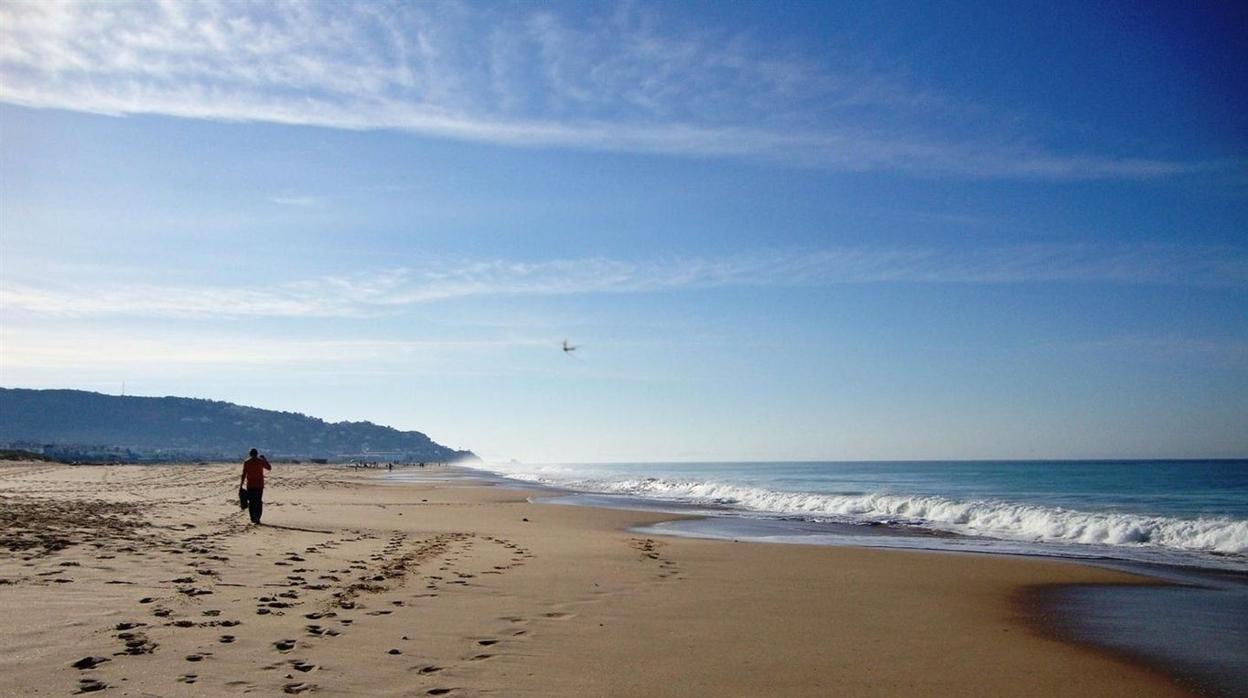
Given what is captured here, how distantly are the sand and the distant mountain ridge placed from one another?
161739 mm

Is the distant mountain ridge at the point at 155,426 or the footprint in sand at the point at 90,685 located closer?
the footprint in sand at the point at 90,685

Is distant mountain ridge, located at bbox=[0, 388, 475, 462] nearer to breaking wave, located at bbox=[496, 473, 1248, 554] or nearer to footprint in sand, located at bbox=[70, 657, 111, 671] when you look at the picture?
breaking wave, located at bbox=[496, 473, 1248, 554]

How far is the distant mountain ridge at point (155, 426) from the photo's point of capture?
16025 centimetres

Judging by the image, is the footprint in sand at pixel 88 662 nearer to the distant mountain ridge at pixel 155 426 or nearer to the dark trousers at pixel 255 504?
the dark trousers at pixel 255 504

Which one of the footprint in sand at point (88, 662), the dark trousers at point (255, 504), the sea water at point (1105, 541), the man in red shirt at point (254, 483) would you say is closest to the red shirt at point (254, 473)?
the man in red shirt at point (254, 483)

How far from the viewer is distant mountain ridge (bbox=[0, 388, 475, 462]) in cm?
16025

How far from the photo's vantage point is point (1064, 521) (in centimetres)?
2081

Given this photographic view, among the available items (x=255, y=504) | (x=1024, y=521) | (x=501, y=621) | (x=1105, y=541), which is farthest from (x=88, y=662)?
(x=1024, y=521)

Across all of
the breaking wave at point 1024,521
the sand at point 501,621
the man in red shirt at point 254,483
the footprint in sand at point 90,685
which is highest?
the man in red shirt at point 254,483

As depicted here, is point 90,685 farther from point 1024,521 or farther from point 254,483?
point 1024,521

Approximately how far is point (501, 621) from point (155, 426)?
200 meters

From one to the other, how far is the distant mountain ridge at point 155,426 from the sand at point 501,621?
16174 centimetres

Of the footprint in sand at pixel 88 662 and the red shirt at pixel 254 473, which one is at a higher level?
the red shirt at pixel 254 473

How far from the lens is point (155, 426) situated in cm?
17788
